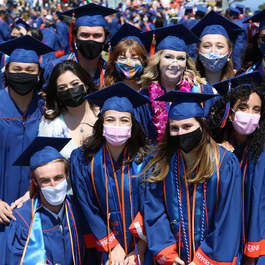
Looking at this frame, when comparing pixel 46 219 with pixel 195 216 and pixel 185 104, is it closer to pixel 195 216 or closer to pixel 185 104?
pixel 195 216

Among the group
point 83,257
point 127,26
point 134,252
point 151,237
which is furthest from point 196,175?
point 127,26

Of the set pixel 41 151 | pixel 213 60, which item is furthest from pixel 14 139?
pixel 213 60

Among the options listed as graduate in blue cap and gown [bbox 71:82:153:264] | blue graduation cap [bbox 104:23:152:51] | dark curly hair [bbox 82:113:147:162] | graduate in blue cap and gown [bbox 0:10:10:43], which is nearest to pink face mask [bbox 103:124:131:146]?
graduate in blue cap and gown [bbox 71:82:153:264]

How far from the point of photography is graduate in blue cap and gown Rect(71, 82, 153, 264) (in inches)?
136

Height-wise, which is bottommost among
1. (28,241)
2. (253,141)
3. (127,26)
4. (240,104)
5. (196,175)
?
(28,241)

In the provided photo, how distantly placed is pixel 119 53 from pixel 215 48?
1125 millimetres

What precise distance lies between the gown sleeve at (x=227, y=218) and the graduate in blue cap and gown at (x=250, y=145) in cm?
19

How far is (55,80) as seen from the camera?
159 inches

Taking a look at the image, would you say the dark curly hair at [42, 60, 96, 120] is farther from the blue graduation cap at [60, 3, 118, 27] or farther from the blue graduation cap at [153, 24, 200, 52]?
the blue graduation cap at [60, 3, 118, 27]

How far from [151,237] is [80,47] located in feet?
8.83

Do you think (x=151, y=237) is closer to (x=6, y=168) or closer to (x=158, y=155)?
(x=158, y=155)

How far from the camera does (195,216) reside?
10.5 ft

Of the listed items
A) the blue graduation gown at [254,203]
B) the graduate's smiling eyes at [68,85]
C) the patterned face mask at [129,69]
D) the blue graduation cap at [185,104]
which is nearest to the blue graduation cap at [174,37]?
the patterned face mask at [129,69]

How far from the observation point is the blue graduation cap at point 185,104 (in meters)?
3.16
